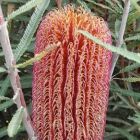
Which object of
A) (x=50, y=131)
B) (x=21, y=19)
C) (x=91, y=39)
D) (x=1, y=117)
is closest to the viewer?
(x=91, y=39)

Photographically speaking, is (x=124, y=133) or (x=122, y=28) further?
(x=124, y=133)

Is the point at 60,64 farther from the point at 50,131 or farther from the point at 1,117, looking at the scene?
the point at 1,117

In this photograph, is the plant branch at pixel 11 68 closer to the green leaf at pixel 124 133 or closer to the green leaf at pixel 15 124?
the green leaf at pixel 15 124

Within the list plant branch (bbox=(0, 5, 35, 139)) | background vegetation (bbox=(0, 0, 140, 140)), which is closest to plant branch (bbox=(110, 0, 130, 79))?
background vegetation (bbox=(0, 0, 140, 140))

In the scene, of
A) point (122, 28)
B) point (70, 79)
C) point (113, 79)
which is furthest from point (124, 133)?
point (70, 79)

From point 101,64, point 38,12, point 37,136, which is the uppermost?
point 38,12

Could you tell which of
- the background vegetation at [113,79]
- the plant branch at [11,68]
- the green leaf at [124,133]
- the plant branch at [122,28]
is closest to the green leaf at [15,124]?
the plant branch at [11,68]

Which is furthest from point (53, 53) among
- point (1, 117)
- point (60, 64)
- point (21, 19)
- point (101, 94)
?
point (1, 117)

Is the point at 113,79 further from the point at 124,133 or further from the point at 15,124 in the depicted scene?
the point at 15,124

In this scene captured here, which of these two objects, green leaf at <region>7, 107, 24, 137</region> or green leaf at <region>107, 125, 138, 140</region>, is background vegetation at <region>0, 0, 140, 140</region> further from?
green leaf at <region>7, 107, 24, 137</region>
